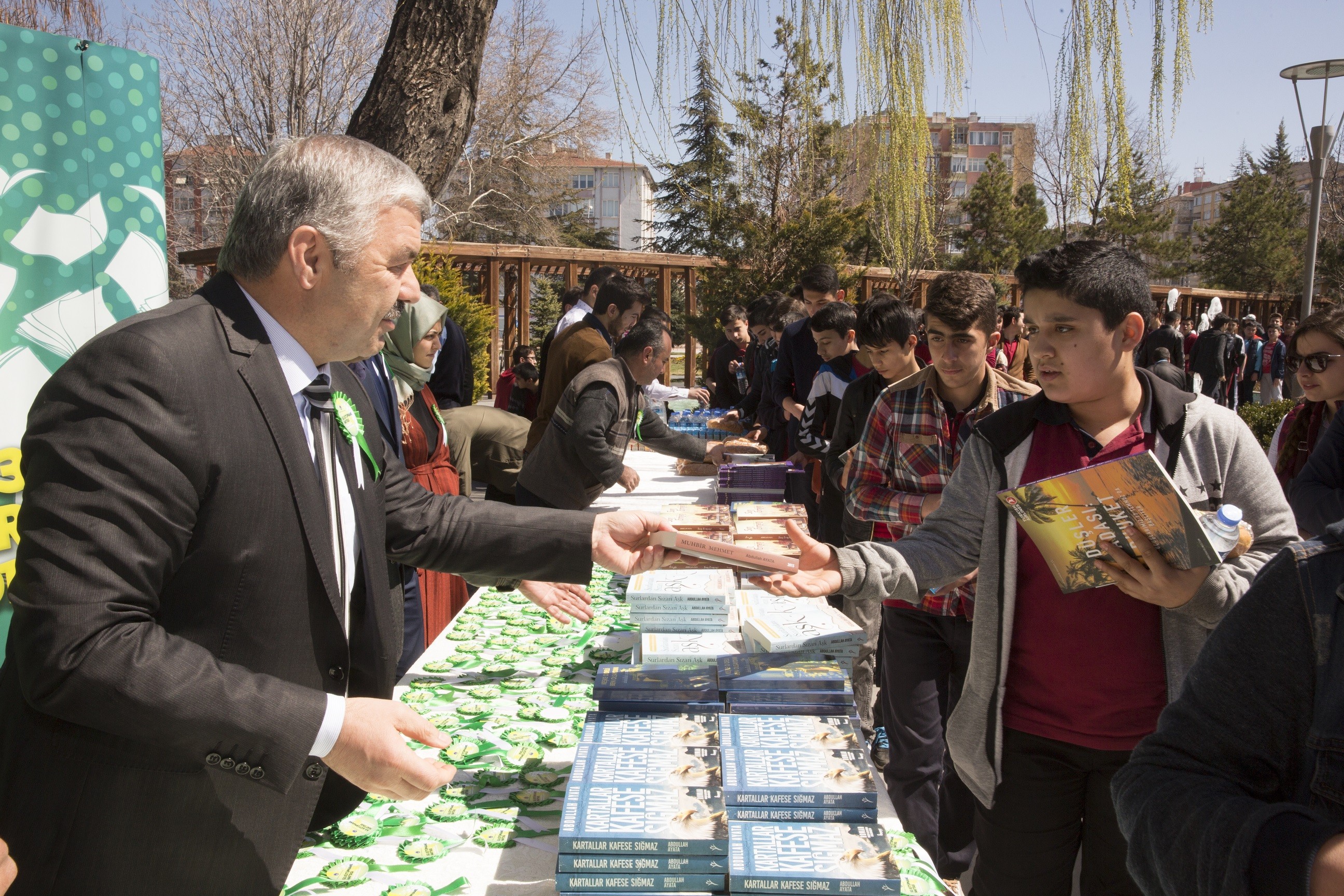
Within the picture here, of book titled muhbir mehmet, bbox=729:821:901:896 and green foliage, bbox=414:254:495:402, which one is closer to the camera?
book titled muhbir mehmet, bbox=729:821:901:896

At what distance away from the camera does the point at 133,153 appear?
2.46 meters

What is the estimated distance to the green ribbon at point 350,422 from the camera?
4.86ft

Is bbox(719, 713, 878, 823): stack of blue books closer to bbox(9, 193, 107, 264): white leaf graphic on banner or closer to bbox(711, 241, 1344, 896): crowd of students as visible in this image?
bbox(711, 241, 1344, 896): crowd of students

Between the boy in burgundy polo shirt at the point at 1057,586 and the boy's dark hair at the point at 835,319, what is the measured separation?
2.59m

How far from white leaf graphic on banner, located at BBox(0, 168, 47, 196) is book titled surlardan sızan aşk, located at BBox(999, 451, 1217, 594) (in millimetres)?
2484

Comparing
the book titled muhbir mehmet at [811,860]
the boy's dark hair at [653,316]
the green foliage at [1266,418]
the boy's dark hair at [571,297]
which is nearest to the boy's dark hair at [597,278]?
the boy's dark hair at [571,297]

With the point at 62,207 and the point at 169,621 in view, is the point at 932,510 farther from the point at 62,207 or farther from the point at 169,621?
the point at 62,207

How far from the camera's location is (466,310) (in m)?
11.4

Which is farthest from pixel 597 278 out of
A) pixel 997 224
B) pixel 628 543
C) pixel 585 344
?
pixel 997 224

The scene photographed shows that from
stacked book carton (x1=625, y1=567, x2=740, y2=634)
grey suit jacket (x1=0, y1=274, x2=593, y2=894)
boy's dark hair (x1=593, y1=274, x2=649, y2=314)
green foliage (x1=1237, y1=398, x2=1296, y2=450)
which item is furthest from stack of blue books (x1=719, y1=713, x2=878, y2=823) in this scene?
green foliage (x1=1237, y1=398, x2=1296, y2=450)

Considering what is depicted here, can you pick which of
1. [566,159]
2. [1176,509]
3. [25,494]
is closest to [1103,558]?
[1176,509]

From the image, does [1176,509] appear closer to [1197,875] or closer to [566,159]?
[1197,875]

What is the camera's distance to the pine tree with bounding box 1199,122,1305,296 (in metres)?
36.1

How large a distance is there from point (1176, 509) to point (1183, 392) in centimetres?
60
